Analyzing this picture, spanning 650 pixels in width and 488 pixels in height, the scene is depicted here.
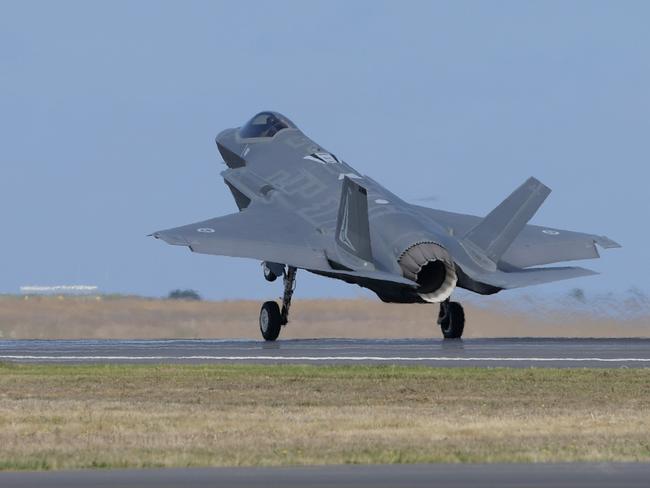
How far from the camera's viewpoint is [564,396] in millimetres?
22594

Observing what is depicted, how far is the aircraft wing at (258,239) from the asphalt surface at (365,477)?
24146mm

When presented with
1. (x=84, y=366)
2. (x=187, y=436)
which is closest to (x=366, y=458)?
(x=187, y=436)

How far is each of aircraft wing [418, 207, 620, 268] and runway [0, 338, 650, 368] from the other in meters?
2.16

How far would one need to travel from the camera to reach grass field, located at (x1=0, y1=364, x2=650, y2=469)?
15602 mm

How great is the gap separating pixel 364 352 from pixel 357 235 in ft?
15.3

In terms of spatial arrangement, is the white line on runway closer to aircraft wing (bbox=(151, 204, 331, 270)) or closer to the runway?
the runway

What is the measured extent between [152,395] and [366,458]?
27.7 ft

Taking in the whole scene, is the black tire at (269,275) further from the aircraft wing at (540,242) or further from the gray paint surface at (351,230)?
the aircraft wing at (540,242)

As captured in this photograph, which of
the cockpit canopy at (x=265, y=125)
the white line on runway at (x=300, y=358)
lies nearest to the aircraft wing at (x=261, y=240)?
the cockpit canopy at (x=265, y=125)

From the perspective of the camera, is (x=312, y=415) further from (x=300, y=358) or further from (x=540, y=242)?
(x=540, y=242)

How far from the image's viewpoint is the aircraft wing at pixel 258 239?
1521 inches

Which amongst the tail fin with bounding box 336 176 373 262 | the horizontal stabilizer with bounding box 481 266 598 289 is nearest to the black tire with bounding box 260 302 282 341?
the tail fin with bounding box 336 176 373 262

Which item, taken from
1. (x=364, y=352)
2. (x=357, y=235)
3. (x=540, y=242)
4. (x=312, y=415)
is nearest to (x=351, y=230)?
(x=357, y=235)

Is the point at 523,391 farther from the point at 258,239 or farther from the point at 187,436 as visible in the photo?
the point at 258,239
